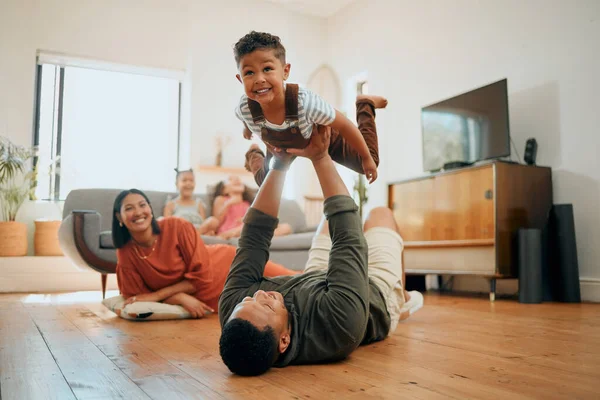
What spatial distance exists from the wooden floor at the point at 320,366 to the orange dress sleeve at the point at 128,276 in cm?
24

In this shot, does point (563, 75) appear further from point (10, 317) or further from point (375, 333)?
point (10, 317)

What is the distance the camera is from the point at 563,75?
11.7 feet

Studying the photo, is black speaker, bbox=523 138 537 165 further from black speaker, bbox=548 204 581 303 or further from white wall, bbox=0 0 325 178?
white wall, bbox=0 0 325 178

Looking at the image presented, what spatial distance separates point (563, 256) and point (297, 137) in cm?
243

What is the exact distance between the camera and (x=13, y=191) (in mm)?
4875

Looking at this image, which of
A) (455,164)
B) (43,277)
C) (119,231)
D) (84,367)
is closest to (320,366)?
(84,367)

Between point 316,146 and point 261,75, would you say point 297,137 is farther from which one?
point 261,75

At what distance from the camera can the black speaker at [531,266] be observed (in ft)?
10.6

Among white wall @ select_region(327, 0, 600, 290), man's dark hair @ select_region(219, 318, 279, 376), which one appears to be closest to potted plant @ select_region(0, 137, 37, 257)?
white wall @ select_region(327, 0, 600, 290)

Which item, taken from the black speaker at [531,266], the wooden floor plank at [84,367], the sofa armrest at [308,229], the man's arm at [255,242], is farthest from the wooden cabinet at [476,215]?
the wooden floor plank at [84,367]

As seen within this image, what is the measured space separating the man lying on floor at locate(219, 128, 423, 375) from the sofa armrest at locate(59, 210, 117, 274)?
6.97ft

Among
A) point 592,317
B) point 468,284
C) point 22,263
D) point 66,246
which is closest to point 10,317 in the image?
point 66,246

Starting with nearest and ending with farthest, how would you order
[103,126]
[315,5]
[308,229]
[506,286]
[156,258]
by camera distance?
1. [156,258]
2. [506,286]
3. [308,229]
4. [103,126]
5. [315,5]

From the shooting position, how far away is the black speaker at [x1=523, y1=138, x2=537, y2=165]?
3627 millimetres
